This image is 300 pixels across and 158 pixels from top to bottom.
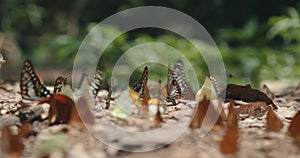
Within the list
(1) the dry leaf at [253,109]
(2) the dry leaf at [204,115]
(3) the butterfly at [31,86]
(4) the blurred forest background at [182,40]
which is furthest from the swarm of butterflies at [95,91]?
(4) the blurred forest background at [182,40]

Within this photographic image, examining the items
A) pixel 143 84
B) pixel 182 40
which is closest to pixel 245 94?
pixel 143 84

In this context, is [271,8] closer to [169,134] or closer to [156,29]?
[156,29]

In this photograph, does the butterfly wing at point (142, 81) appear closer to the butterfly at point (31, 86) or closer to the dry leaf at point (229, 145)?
the butterfly at point (31, 86)

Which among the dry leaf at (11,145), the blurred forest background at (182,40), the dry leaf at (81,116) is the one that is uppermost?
the blurred forest background at (182,40)

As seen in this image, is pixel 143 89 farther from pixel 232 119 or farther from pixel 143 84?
pixel 232 119

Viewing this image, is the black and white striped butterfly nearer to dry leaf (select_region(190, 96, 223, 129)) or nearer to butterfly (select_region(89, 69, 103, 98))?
butterfly (select_region(89, 69, 103, 98))

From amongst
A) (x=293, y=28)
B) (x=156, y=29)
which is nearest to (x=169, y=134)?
(x=293, y=28)
